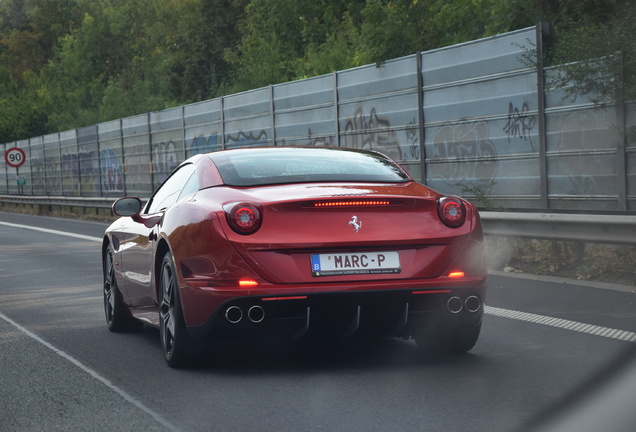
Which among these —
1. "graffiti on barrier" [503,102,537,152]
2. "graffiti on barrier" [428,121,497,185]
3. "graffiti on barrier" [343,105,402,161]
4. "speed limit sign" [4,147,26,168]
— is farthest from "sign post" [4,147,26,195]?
"graffiti on barrier" [503,102,537,152]

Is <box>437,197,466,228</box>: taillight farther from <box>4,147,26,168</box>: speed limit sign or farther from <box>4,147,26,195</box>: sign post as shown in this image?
<box>4,147,26,168</box>: speed limit sign

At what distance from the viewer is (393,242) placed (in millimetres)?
6348

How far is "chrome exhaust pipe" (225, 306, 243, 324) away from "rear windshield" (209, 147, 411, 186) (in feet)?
3.01

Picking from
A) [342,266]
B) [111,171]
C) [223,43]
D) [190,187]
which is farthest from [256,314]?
[223,43]

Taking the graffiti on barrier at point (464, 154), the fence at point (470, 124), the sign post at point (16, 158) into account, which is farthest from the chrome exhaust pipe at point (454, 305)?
the sign post at point (16, 158)

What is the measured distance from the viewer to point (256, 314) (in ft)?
20.5

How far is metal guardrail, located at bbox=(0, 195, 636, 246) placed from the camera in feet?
33.9

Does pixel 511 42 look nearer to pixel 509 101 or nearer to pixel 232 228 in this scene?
pixel 509 101

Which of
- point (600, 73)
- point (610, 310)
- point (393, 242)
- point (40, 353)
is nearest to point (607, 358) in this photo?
point (393, 242)

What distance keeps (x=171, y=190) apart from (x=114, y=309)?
1309mm

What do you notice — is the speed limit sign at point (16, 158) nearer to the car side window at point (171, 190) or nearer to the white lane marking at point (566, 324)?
the car side window at point (171, 190)

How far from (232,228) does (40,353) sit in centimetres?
214

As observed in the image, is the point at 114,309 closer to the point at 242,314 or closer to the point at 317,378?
the point at 242,314

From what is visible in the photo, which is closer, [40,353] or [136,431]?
[136,431]
